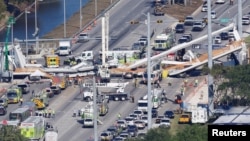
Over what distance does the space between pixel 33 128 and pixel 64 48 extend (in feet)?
67.4

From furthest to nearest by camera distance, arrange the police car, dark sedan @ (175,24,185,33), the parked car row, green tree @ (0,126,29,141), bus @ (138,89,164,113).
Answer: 1. dark sedan @ (175,24,185,33)
2. the police car
3. bus @ (138,89,164,113)
4. the parked car row
5. green tree @ (0,126,29,141)

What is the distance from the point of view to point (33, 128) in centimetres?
4953

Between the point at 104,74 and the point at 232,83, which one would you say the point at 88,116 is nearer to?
the point at 232,83

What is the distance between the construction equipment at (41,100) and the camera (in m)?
56.4

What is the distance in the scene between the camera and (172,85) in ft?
200

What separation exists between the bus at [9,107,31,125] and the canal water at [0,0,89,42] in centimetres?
2611

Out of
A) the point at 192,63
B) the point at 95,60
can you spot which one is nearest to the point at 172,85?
the point at 192,63

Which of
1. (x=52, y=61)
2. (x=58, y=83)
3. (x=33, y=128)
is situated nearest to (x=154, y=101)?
(x=58, y=83)

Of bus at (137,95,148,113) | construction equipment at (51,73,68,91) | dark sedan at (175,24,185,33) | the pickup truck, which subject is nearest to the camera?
the pickup truck

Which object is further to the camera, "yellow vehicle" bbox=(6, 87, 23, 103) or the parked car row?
"yellow vehicle" bbox=(6, 87, 23, 103)

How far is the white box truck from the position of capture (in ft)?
228

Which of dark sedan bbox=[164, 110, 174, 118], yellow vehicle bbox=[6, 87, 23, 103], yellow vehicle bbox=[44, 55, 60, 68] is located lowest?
dark sedan bbox=[164, 110, 174, 118]

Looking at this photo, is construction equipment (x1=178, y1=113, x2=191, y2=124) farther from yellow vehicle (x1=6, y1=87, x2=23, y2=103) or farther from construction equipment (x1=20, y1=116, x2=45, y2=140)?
yellow vehicle (x1=6, y1=87, x2=23, y2=103)

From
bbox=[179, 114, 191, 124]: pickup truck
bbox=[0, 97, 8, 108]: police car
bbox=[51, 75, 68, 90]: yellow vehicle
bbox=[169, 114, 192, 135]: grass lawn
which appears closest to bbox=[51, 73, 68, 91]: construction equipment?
bbox=[51, 75, 68, 90]: yellow vehicle
